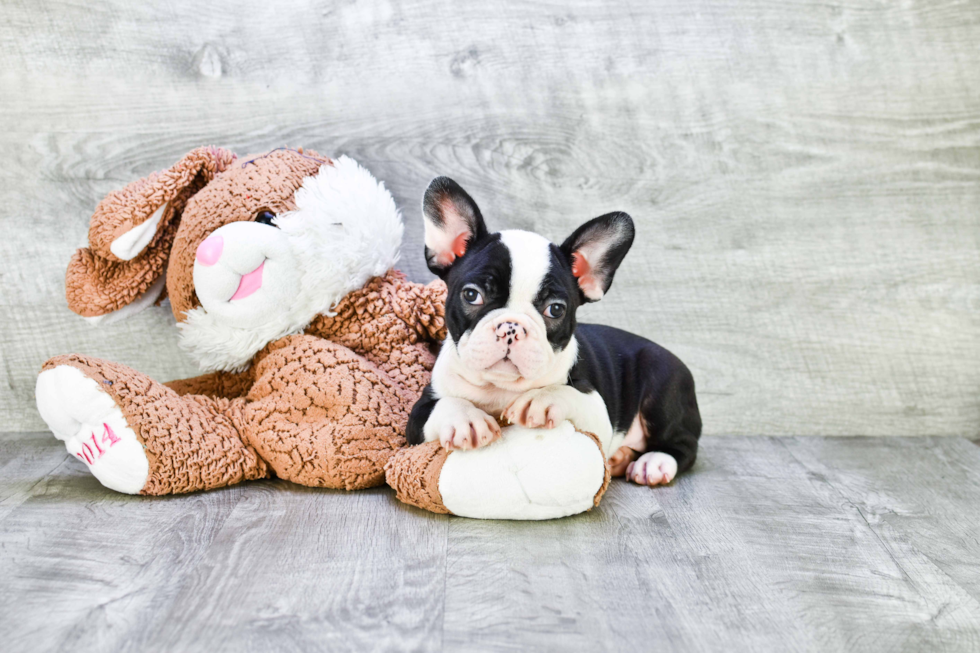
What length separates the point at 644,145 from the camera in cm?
272

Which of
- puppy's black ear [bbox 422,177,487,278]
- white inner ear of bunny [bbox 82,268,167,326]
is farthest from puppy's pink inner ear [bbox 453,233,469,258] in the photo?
white inner ear of bunny [bbox 82,268,167,326]

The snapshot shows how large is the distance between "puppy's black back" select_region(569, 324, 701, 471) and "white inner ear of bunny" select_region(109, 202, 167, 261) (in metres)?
1.17

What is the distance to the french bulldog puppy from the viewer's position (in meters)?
1.76

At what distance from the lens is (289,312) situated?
2.20 metres

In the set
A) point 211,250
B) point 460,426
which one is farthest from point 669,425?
point 211,250

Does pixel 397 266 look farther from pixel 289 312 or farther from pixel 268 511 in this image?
pixel 268 511

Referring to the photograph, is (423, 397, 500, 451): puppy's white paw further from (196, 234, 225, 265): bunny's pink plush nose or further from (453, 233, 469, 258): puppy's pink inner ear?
(196, 234, 225, 265): bunny's pink plush nose

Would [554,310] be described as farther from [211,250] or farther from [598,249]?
[211,250]

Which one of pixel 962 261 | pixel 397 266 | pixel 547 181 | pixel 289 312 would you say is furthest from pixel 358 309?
pixel 962 261

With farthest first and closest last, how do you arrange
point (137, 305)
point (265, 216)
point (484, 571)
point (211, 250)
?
point (137, 305) → point (265, 216) → point (211, 250) → point (484, 571)

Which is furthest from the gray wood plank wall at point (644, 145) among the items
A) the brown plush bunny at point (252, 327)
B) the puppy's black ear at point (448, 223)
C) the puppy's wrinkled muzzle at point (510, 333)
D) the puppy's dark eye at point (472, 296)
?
the puppy's wrinkled muzzle at point (510, 333)

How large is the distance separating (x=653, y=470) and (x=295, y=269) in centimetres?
109

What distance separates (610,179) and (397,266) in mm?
765

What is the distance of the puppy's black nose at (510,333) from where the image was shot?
5.56 ft
